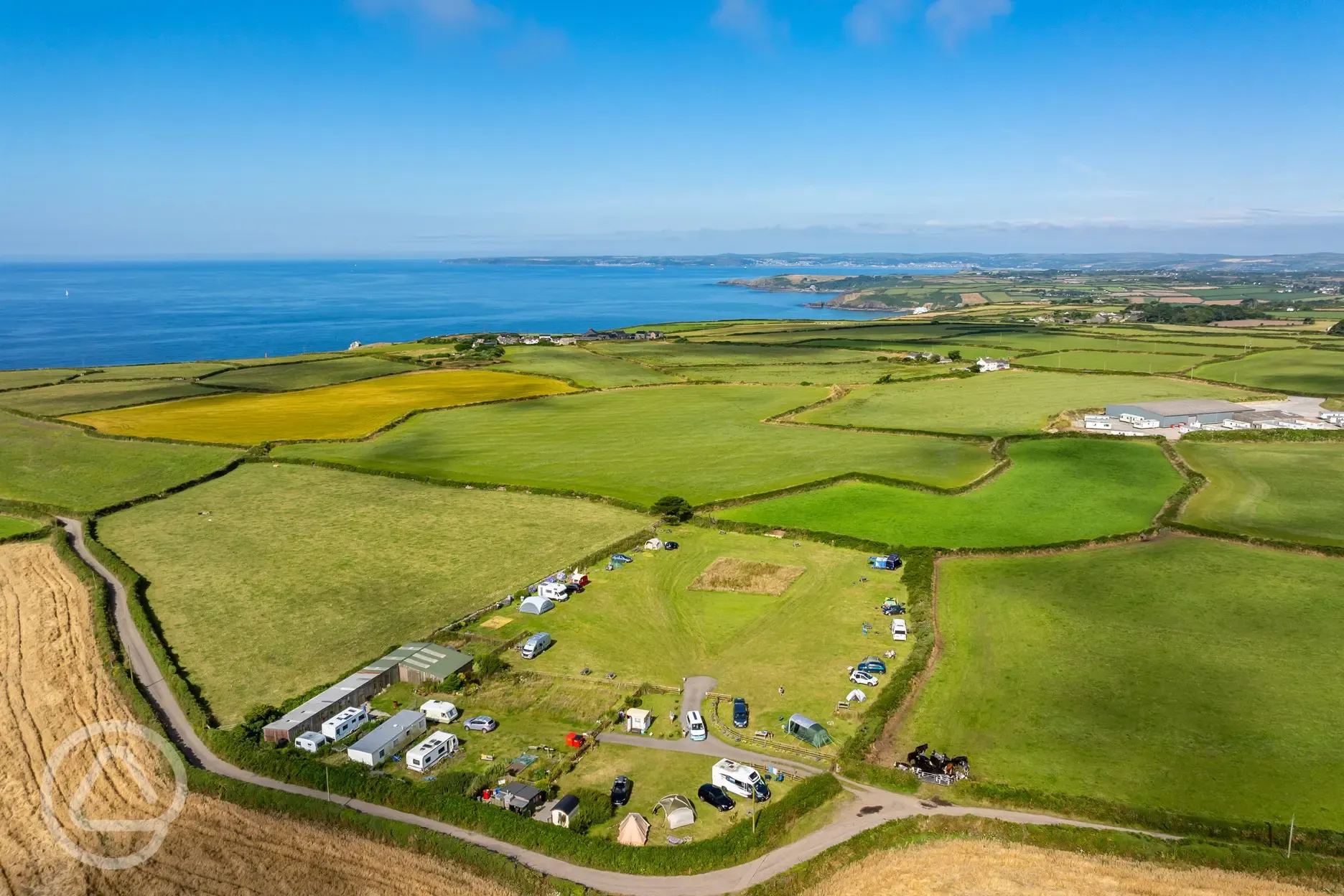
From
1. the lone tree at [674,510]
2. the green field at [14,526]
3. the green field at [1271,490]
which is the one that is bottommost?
the green field at [14,526]

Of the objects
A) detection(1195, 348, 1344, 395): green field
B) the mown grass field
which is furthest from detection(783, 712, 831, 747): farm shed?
detection(1195, 348, 1344, 395): green field

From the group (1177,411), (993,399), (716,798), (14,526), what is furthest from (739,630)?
(993,399)

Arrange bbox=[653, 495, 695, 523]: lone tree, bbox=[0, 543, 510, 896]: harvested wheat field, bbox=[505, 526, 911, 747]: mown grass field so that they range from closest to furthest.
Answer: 1. bbox=[0, 543, 510, 896]: harvested wheat field
2. bbox=[505, 526, 911, 747]: mown grass field
3. bbox=[653, 495, 695, 523]: lone tree

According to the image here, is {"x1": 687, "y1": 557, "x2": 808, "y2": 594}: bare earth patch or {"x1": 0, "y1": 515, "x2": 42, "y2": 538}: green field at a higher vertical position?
{"x1": 0, "y1": 515, "x2": 42, "y2": 538}: green field

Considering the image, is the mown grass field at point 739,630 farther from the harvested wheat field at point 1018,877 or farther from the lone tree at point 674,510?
the harvested wheat field at point 1018,877

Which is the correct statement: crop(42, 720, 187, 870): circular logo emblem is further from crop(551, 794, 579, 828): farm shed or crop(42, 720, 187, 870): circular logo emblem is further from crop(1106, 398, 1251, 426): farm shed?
crop(1106, 398, 1251, 426): farm shed

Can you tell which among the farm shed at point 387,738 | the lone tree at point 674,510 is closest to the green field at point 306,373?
the lone tree at point 674,510
